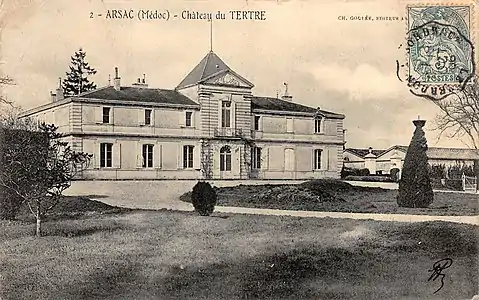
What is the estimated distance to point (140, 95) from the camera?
16.1 ft

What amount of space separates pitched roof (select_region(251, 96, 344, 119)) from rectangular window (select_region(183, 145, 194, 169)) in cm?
65

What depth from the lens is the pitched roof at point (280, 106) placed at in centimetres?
503

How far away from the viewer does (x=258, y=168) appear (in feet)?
16.8

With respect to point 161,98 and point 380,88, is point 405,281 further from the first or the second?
point 161,98

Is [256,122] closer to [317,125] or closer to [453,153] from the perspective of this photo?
[317,125]

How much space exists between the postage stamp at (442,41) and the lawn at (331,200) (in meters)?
1.01

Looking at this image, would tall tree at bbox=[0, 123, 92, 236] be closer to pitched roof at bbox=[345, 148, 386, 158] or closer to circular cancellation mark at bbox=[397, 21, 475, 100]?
pitched roof at bbox=[345, 148, 386, 158]

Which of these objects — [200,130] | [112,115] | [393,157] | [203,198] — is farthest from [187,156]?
[393,157]

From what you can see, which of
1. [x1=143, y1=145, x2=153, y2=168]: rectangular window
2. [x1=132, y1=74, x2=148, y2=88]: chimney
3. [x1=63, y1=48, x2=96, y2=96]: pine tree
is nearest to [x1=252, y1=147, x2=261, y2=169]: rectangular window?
[x1=143, y1=145, x2=153, y2=168]: rectangular window

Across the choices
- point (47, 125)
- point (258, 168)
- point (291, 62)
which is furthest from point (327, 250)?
point (47, 125)

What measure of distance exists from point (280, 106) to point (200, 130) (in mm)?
712

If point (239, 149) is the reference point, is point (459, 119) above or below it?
above

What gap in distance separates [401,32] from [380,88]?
1.63 ft

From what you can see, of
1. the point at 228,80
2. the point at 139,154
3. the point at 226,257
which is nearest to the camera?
the point at 226,257
